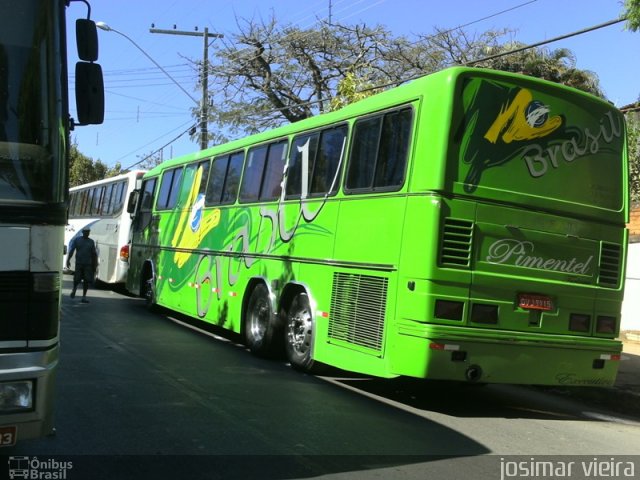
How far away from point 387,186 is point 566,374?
111 inches

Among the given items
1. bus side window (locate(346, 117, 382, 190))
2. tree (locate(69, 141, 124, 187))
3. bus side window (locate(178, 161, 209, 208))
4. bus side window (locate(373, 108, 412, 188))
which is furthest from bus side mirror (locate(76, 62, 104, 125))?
tree (locate(69, 141, 124, 187))

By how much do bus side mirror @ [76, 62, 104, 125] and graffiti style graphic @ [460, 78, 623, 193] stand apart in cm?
372

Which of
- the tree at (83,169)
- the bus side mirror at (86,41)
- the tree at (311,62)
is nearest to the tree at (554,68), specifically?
the tree at (311,62)

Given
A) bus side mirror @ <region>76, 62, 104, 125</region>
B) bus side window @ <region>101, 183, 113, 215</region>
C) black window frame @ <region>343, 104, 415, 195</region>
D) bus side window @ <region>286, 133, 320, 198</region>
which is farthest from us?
bus side window @ <region>101, 183, 113, 215</region>

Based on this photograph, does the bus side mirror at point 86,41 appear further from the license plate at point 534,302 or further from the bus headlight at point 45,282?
the license plate at point 534,302

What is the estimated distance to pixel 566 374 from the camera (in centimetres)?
697

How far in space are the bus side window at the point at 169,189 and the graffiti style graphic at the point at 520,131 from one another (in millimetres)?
8325

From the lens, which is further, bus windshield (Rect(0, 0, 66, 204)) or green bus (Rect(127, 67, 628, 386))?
green bus (Rect(127, 67, 628, 386))

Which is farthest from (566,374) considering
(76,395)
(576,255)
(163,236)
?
(163,236)

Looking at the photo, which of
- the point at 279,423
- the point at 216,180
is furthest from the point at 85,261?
the point at 279,423

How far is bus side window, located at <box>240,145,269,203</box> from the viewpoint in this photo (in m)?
10.2

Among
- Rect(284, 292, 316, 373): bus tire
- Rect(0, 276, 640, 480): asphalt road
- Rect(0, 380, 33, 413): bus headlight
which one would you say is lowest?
Rect(0, 276, 640, 480): asphalt road

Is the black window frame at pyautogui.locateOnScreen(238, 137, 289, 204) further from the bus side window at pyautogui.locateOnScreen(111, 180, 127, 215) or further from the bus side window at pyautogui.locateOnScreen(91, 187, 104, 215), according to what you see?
the bus side window at pyautogui.locateOnScreen(91, 187, 104, 215)

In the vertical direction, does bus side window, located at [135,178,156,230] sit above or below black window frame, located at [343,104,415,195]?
below
